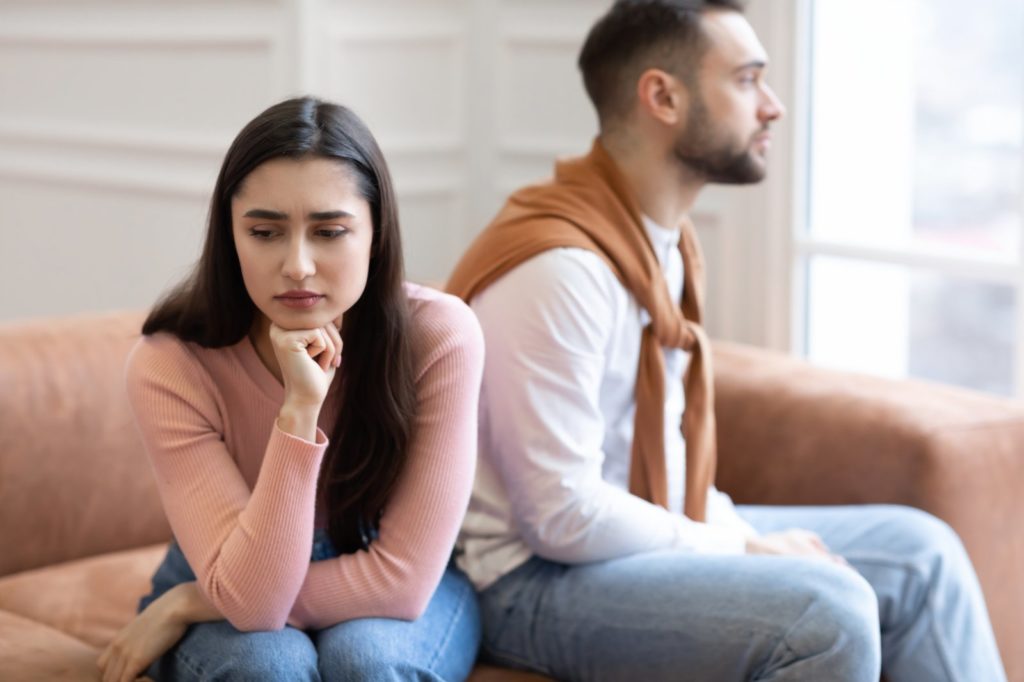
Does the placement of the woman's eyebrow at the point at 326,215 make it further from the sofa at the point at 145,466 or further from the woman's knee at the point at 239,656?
the sofa at the point at 145,466

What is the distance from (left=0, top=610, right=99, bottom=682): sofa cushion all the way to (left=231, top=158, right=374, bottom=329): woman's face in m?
0.51

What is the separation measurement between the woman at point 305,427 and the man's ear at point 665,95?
17.1 inches

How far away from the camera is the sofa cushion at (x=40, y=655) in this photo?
1630mm

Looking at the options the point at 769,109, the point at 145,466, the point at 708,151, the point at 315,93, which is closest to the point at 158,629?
the point at 145,466

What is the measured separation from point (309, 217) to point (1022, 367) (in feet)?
4.72

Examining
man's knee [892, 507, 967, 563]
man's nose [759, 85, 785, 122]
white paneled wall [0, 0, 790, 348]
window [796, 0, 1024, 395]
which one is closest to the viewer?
man's knee [892, 507, 967, 563]

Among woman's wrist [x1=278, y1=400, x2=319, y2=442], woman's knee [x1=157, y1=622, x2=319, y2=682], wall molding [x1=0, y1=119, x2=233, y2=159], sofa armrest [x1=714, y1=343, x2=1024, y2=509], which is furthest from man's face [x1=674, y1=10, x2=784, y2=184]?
wall molding [x1=0, y1=119, x2=233, y2=159]

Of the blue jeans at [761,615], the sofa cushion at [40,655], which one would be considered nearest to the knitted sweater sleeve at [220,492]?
the sofa cushion at [40,655]

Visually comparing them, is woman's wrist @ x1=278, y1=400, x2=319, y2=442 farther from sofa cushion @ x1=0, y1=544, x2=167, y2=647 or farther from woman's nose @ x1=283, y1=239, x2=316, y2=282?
sofa cushion @ x1=0, y1=544, x2=167, y2=647

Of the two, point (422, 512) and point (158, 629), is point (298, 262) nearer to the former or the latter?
point (422, 512)

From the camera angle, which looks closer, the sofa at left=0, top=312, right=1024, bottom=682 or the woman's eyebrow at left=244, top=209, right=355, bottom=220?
the woman's eyebrow at left=244, top=209, right=355, bottom=220

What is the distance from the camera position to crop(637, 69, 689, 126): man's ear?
1.87 meters

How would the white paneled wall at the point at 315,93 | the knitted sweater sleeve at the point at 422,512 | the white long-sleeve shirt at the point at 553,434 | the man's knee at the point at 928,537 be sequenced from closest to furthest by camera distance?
the knitted sweater sleeve at the point at 422,512, the white long-sleeve shirt at the point at 553,434, the man's knee at the point at 928,537, the white paneled wall at the point at 315,93

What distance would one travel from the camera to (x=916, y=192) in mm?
2621
